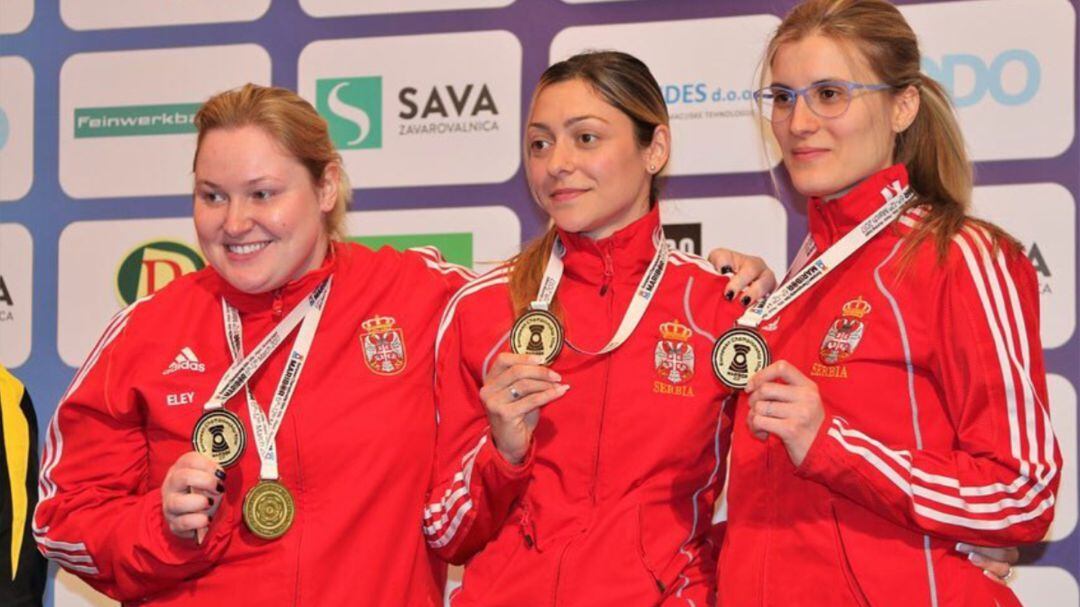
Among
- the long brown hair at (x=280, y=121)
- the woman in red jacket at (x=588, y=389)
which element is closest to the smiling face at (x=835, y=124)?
the woman in red jacket at (x=588, y=389)

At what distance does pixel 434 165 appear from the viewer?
3908mm

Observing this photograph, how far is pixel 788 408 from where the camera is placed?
240 cm

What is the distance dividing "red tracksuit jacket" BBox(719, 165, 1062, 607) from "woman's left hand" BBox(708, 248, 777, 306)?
0.17 meters

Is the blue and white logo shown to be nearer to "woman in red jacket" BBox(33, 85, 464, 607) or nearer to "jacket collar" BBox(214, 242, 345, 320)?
"woman in red jacket" BBox(33, 85, 464, 607)

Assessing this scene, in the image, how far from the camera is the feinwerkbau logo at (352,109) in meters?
3.96

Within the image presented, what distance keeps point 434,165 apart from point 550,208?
1.03 metres

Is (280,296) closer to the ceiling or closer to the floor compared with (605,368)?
closer to the ceiling

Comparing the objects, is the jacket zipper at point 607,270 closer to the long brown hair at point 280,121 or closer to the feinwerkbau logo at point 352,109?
the long brown hair at point 280,121

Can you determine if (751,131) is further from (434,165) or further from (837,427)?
(837,427)

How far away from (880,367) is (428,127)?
1.80 m

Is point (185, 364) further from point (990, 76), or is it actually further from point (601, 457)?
point (990, 76)

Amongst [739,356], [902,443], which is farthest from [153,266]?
[902,443]

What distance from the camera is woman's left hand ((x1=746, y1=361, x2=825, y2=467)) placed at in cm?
240

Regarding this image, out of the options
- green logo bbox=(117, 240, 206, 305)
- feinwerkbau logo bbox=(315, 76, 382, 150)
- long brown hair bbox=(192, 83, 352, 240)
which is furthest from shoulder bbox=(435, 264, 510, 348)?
green logo bbox=(117, 240, 206, 305)
